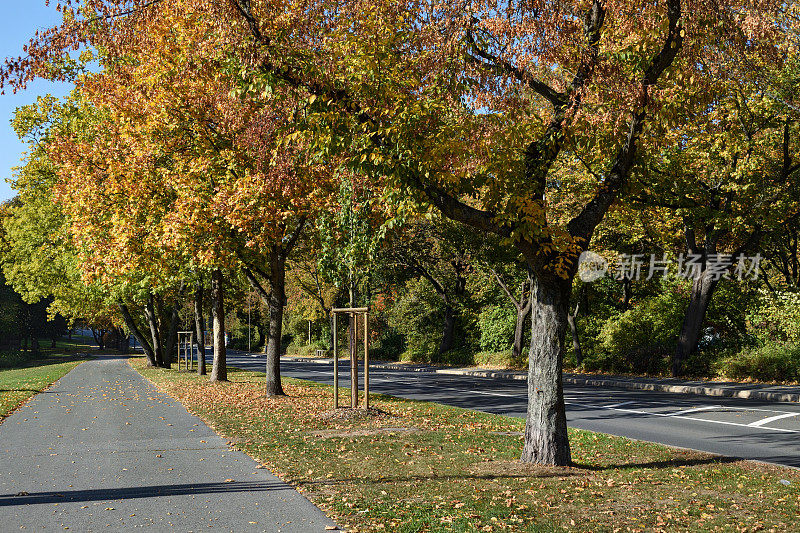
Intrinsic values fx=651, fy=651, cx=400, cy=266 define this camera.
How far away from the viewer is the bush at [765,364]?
2091cm

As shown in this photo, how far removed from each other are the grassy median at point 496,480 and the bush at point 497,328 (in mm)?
22900

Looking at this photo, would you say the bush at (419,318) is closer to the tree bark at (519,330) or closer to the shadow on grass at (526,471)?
the tree bark at (519,330)

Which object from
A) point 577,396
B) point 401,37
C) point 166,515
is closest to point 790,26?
→ point 577,396

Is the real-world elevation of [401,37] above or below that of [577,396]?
above

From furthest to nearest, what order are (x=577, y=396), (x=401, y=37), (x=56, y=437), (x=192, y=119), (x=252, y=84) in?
(x=577, y=396), (x=192, y=119), (x=56, y=437), (x=401, y=37), (x=252, y=84)

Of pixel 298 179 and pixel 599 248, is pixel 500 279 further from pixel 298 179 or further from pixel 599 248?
pixel 298 179

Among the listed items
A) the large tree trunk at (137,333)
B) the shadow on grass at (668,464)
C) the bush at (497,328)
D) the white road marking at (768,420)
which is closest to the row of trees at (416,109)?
the shadow on grass at (668,464)

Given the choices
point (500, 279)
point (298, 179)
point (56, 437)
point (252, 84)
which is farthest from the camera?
point (500, 279)

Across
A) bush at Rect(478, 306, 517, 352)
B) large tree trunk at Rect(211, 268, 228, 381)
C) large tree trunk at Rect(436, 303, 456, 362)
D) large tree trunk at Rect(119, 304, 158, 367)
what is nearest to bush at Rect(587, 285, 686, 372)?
bush at Rect(478, 306, 517, 352)

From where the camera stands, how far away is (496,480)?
313 inches

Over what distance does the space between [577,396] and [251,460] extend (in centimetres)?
1248

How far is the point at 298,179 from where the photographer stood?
14.8 meters

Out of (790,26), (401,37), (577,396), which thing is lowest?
(577,396)

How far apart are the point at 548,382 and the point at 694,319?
58.2ft
